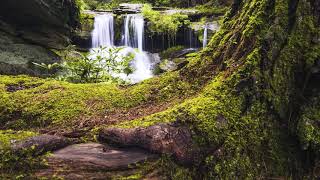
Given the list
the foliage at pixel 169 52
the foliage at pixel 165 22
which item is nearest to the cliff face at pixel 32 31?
the foliage at pixel 169 52

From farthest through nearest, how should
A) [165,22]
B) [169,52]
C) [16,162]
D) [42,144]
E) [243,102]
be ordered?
[165,22], [169,52], [243,102], [42,144], [16,162]

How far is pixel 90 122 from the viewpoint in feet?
10.8

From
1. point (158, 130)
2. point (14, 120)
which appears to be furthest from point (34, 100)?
point (158, 130)

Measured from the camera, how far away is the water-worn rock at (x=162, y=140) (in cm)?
280

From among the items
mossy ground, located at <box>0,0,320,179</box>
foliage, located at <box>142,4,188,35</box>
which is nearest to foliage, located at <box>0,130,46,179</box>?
mossy ground, located at <box>0,0,320,179</box>

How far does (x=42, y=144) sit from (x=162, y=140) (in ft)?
3.25

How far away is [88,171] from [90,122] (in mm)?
720

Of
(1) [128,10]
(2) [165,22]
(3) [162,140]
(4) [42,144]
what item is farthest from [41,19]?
(1) [128,10]

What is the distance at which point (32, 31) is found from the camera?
11117 millimetres

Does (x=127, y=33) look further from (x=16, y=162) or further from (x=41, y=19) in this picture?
(x=16, y=162)

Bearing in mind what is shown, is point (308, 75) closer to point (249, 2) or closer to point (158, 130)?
point (249, 2)

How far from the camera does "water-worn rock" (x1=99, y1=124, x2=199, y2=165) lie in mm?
2801

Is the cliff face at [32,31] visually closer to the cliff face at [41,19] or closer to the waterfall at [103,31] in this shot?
the cliff face at [41,19]

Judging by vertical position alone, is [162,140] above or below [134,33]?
below
